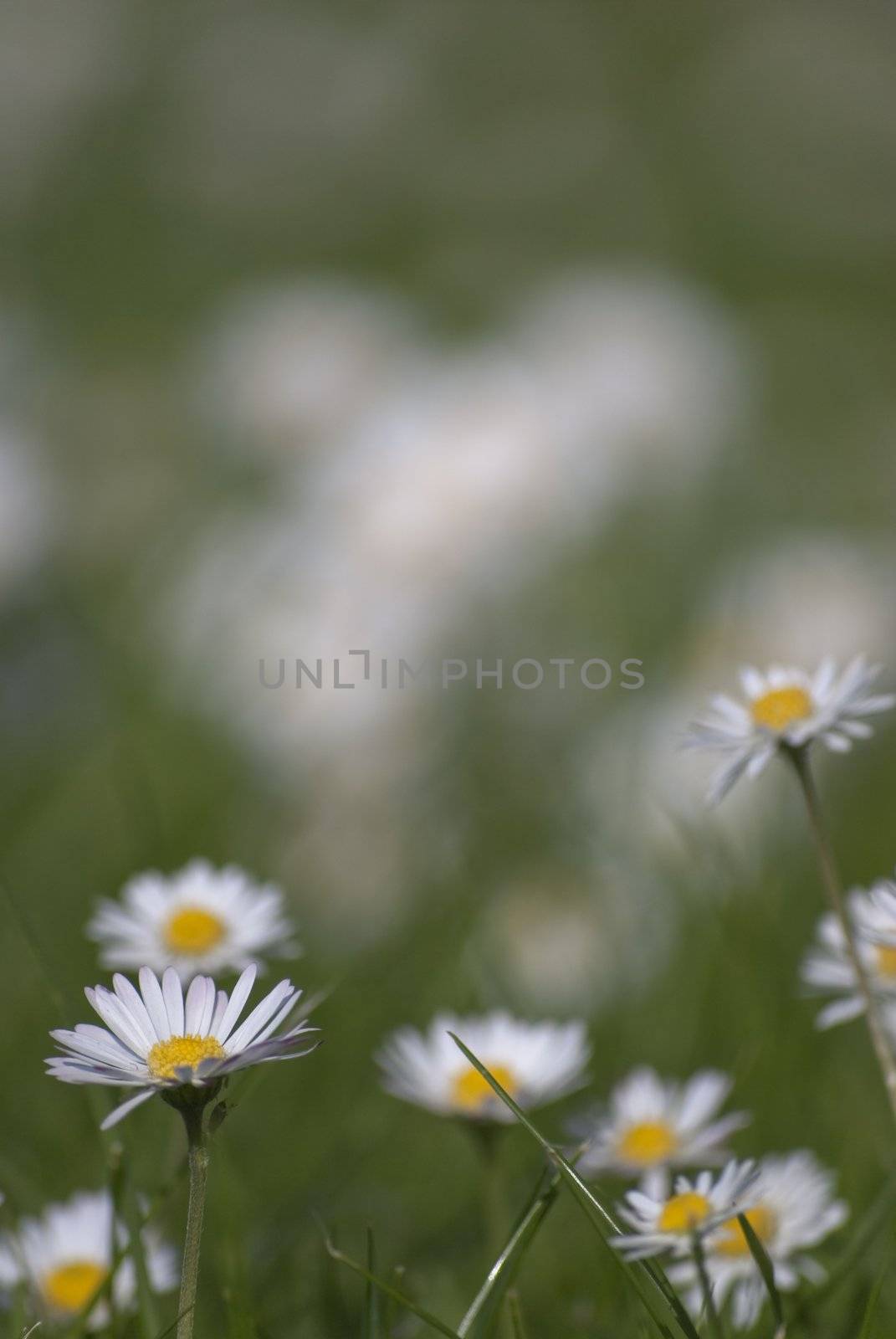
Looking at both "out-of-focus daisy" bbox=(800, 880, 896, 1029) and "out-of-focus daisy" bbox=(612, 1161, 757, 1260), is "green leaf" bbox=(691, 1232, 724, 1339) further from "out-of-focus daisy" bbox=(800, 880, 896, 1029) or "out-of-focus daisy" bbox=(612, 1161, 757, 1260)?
"out-of-focus daisy" bbox=(800, 880, 896, 1029)

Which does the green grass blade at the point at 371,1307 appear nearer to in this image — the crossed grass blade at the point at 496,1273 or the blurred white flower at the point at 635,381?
the crossed grass blade at the point at 496,1273

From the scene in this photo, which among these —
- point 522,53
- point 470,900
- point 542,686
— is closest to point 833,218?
point 522,53

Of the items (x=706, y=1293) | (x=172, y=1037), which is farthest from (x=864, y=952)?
(x=172, y=1037)

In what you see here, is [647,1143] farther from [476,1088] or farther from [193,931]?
[193,931]

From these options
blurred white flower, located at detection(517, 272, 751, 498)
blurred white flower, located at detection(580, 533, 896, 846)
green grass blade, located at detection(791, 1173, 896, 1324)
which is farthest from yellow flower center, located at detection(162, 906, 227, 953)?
blurred white flower, located at detection(517, 272, 751, 498)

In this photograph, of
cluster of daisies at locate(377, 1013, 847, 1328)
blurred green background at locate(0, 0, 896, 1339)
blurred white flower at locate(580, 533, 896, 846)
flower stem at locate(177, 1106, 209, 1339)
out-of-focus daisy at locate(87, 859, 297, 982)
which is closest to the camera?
flower stem at locate(177, 1106, 209, 1339)

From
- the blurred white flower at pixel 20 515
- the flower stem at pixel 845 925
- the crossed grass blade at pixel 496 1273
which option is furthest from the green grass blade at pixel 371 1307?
the blurred white flower at pixel 20 515
